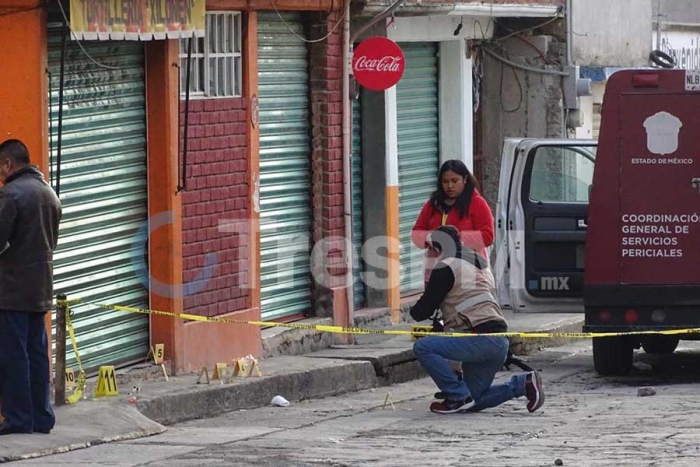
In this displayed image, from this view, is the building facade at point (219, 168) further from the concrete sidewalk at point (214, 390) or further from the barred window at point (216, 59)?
the concrete sidewalk at point (214, 390)

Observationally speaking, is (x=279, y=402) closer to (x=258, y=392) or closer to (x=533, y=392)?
(x=258, y=392)

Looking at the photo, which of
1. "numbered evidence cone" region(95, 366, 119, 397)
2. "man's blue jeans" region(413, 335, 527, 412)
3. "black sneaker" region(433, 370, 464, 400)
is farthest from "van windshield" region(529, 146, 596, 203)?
"numbered evidence cone" region(95, 366, 119, 397)

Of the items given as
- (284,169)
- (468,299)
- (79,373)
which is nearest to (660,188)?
(468,299)

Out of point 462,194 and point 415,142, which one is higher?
point 415,142

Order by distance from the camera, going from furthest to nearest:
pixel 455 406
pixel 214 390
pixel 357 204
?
pixel 357 204 → pixel 214 390 → pixel 455 406

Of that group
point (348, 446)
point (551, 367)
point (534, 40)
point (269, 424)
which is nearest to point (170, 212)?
point (269, 424)

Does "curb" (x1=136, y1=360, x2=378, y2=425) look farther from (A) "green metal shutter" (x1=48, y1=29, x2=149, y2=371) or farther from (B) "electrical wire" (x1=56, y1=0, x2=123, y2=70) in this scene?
(B) "electrical wire" (x1=56, y1=0, x2=123, y2=70)

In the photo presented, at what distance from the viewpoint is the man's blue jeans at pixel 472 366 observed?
1158 centimetres

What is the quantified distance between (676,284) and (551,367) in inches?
77.2

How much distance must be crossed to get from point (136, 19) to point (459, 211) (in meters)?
2.64

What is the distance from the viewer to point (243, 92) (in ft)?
45.3

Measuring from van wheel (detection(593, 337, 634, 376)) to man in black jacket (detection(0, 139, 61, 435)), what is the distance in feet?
17.4

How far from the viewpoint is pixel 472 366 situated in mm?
11703

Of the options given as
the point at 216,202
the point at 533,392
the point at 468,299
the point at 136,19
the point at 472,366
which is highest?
the point at 136,19
